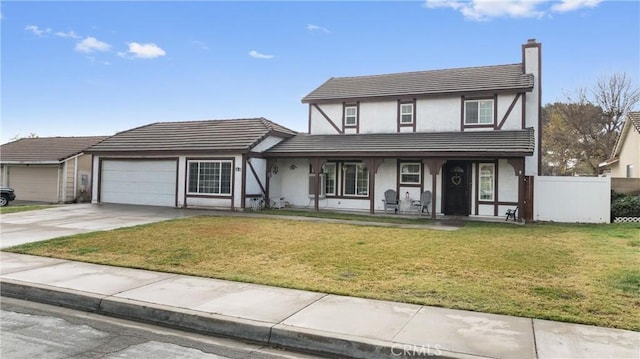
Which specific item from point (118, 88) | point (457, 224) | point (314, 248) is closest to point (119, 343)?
point (314, 248)

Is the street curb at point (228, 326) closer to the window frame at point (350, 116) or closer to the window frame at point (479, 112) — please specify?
the window frame at point (479, 112)

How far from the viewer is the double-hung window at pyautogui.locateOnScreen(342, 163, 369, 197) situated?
19438 millimetres

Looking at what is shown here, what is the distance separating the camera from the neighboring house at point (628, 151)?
21797 mm

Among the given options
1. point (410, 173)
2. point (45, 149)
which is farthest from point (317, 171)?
point (45, 149)

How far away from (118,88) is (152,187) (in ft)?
27.0

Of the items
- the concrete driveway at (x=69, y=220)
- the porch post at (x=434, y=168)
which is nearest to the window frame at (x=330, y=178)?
the porch post at (x=434, y=168)

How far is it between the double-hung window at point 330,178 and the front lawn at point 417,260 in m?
6.76

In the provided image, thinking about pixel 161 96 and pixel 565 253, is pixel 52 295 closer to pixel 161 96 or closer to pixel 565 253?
pixel 565 253

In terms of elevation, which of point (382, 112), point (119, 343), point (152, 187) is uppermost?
point (382, 112)

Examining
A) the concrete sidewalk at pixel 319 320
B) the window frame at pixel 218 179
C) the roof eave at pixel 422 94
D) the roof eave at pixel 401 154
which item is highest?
the roof eave at pixel 422 94

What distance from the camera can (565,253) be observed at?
907 centimetres

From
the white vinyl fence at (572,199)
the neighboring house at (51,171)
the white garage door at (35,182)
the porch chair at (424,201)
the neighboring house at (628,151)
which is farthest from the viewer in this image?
the white garage door at (35,182)

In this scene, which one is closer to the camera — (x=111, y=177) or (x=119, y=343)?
(x=119, y=343)

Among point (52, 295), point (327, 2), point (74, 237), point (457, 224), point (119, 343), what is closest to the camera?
point (119, 343)
